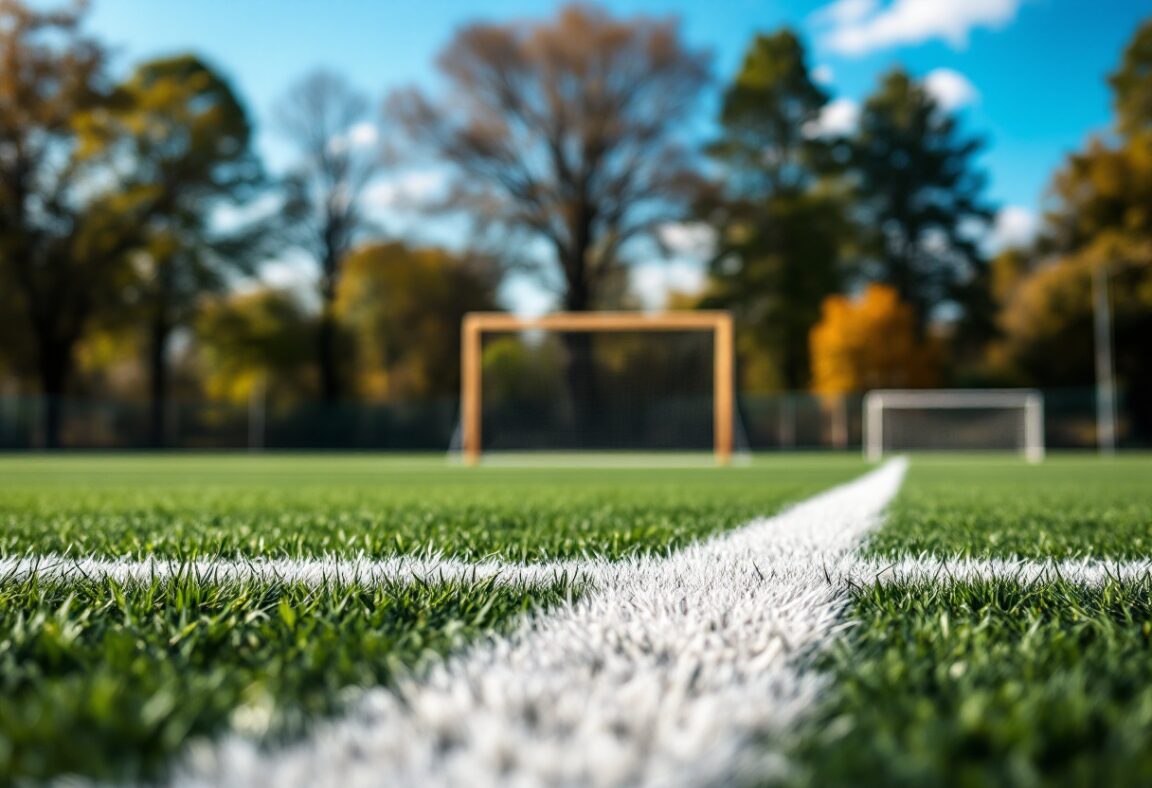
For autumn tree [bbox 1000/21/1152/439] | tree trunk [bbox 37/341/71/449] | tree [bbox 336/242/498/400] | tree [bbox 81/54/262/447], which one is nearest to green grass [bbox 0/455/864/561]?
tree trunk [bbox 37/341/71/449]

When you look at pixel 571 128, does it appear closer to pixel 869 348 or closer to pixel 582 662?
pixel 869 348

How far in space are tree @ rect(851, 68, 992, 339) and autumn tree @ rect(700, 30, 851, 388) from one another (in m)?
1.70

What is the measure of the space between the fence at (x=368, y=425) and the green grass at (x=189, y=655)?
23.7 meters

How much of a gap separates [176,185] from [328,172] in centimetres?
475

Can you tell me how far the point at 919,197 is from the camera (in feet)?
102

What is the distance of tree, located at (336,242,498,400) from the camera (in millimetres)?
28188

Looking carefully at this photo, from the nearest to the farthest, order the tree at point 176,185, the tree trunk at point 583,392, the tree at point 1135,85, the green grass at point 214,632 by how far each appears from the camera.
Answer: the green grass at point 214,632
the tree trunk at point 583,392
the tree at point 176,185
the tree at point 1135,85

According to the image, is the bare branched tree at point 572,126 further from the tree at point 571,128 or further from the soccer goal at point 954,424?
the soccer goal at point 954,424

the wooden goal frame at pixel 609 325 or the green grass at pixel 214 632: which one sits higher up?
the wooden goal frame at pixel 609 325

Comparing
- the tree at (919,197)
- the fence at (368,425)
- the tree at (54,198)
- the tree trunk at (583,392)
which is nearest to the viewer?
the tree trunk at (583,392)

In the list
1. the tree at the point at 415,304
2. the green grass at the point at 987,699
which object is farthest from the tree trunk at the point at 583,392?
the green grass at the point at 987,699

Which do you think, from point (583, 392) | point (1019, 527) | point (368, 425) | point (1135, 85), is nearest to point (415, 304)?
point (368, 425)

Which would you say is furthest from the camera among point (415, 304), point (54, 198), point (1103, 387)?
point (415, 304)

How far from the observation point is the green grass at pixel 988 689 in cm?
62
